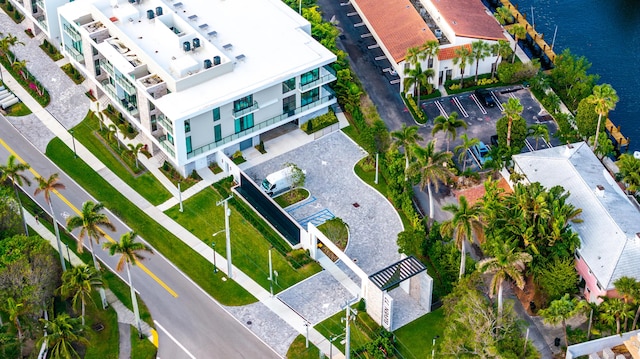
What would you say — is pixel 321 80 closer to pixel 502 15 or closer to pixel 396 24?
pixel 396 24

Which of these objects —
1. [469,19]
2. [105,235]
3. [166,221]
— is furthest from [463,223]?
[469,19]

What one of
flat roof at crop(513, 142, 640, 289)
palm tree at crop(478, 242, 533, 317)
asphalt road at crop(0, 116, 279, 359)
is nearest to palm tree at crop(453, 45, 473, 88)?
flat roof at crop(513, 142, 640, 289)

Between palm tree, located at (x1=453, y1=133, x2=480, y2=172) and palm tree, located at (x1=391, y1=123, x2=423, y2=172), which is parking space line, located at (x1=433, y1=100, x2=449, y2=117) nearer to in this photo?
palm tree, located at (x1=453, y1=133, x2=480, y2=172)

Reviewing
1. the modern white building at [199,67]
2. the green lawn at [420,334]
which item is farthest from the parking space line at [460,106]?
the green lawn at [420,334]

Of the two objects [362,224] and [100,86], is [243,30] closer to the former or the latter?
[100,86]

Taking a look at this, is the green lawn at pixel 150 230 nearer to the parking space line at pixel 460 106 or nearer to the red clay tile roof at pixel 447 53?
the parking space line at pixel 460 106

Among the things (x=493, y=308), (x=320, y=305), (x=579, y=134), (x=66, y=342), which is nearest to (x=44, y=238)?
(x=66, y=342)
